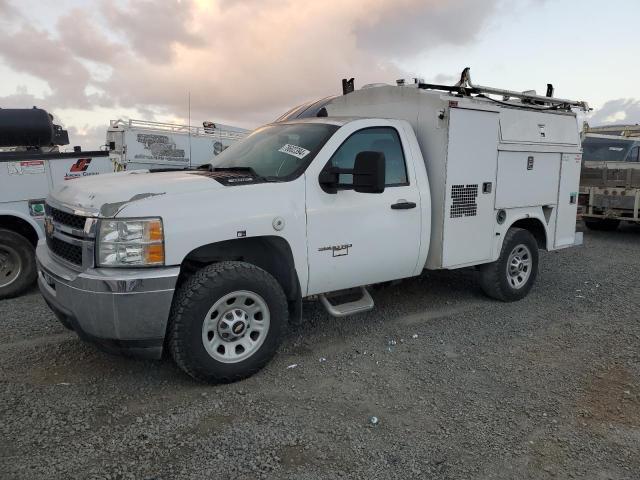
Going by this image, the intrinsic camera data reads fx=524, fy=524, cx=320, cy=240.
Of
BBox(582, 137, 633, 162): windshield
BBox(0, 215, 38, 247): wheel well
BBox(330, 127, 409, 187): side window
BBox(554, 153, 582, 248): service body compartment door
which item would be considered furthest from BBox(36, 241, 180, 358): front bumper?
BBox(582, 137, 633, 162): windshield

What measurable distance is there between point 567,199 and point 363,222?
3.56 meters

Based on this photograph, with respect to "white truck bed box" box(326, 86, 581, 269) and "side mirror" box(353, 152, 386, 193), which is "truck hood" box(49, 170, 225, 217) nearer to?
"side mirror" box(353, 152, 386, 193)

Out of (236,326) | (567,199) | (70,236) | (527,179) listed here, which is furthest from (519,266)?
(70,236)

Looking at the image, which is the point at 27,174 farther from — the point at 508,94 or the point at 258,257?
the point at 508,94

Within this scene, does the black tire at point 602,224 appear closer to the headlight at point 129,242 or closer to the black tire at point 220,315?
the black tire at point 220,315

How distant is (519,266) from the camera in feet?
20.7

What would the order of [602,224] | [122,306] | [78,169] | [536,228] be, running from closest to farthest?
1. [122,306]
2. [536,228]
3. [78,169]
4. [602,224]

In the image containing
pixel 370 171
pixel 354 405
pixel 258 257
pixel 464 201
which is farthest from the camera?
pixel 464 201

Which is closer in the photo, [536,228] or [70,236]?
[70,236]

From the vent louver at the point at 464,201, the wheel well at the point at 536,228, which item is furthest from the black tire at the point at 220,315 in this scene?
the wheel well at the point at 536,228

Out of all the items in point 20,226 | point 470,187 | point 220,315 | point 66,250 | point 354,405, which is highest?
point 470,187

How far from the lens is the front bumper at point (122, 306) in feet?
11.2

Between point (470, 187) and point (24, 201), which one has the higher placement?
point (470, 187)

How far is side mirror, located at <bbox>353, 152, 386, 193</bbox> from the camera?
404 cm
